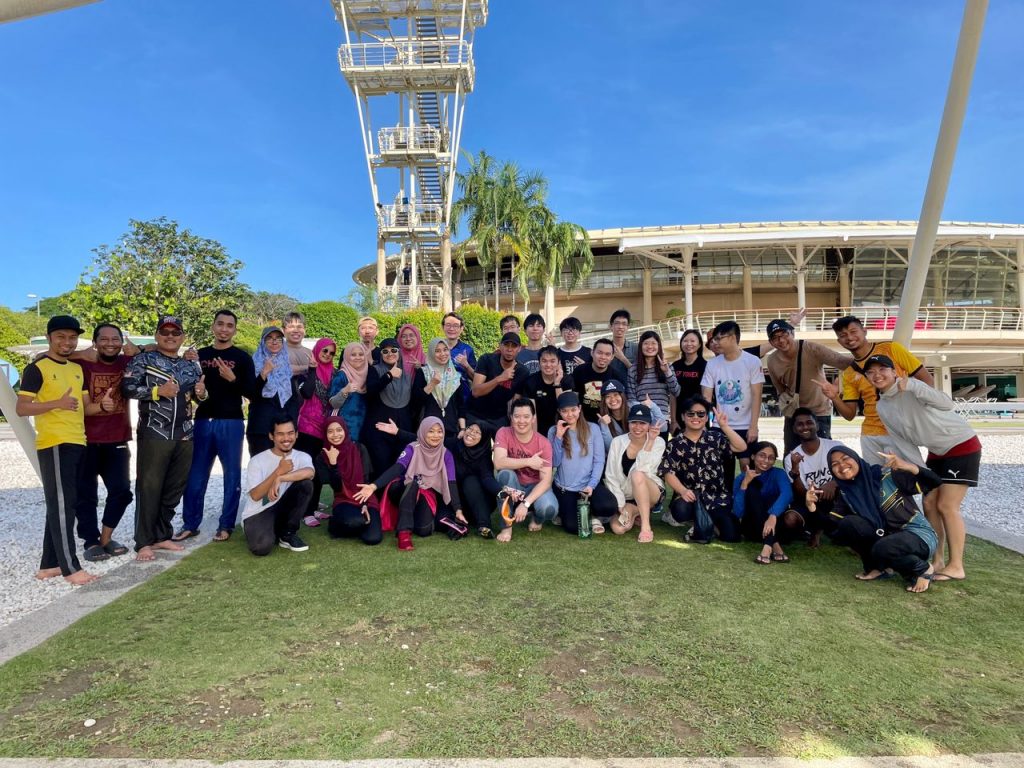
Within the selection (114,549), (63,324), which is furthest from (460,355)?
(114,549)

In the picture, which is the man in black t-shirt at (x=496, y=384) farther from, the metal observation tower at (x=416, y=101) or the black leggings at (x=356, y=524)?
the metal observation tower at (x=416, y=101)

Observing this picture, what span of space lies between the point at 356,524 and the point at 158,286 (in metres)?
28.2

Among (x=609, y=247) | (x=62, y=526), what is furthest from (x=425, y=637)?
(x=609, y=247)

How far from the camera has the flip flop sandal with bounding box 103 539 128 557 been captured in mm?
5000

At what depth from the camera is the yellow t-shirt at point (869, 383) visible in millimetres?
4480

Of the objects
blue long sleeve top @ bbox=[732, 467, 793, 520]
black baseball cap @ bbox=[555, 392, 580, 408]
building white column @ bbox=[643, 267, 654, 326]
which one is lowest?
blue long sleeve top @ bbox=[732, 467, 793, 520]

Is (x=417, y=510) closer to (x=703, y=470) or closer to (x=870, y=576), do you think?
(x=703, y=470)

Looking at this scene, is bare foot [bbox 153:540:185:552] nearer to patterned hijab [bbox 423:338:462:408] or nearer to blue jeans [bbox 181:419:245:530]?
blue jeans [bbox 181:419:245:530]

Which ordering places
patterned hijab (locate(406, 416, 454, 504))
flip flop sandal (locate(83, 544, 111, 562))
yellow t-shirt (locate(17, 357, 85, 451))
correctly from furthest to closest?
patterned hijab (locate(406, 416, 454, 504))
flip flop sandal (locate(83, 544, 111, 562))
yellow t-shirt (locate(17, 357, 85, 451))

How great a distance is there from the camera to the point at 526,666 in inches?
114

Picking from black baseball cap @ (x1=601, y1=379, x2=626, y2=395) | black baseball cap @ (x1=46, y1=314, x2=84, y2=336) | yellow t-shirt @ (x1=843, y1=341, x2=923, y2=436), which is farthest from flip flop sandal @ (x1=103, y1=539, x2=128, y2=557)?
yellow t-shirt @ (x1=843, y1=341, x2=923, y2=436)

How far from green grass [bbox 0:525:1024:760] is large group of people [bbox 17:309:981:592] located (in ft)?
2.16

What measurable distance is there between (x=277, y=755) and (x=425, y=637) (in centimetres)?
112

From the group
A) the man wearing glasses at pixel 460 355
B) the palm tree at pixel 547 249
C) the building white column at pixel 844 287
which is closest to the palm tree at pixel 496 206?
the palm tree at pixel 547 249
